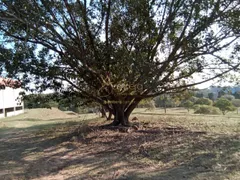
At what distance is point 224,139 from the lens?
20.5ft

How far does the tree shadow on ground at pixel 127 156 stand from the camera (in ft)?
14.7

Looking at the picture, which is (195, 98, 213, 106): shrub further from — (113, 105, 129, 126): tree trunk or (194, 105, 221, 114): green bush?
(113, 105, 129, 126): tree trunk

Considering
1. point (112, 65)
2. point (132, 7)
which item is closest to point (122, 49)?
point (112, 65)

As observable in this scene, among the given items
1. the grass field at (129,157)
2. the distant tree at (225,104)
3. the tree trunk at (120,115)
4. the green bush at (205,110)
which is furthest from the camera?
the green bush at (205,110)

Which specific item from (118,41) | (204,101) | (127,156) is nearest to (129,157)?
(127,156)

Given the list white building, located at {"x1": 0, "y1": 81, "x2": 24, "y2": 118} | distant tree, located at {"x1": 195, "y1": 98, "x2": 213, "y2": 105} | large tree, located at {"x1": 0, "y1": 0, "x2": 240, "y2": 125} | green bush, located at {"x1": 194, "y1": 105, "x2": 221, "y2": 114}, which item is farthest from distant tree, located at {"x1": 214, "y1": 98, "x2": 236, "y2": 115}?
white building, located at {"x1": 0, "y1": 81, "x2": 24, "y2": 118}

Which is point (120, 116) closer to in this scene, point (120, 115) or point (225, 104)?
point (120, 115)

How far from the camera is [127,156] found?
569cm

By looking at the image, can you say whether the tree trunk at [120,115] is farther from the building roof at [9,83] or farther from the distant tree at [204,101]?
the distant tree at [204,101]

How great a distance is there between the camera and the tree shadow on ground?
449 centimetres

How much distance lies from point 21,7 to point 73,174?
167 inches

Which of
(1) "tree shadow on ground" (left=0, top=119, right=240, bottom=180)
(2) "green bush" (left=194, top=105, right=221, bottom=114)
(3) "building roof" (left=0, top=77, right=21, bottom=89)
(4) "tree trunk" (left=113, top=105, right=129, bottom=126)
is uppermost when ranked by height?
(3) "building roof" (left=0, top=77, right=21, bottom=89)

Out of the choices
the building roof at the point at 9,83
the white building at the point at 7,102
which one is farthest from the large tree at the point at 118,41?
the white building at the point at 7,102

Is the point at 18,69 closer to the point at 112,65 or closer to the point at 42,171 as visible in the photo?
the point at 112,65
